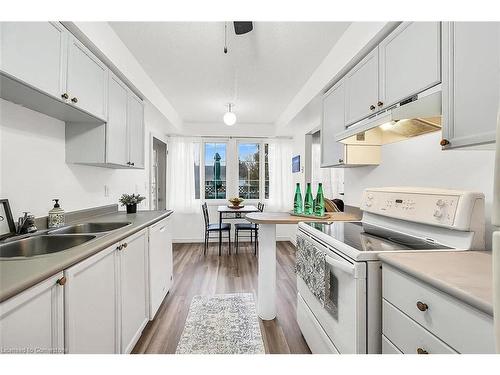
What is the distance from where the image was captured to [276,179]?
17.4 feet

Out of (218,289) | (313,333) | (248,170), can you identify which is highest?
(248,170)

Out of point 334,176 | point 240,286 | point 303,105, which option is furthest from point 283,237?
point 303,105

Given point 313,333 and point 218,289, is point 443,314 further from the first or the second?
point 218,289

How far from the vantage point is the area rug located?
1813mm

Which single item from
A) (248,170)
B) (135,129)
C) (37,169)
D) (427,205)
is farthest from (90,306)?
(248,170)

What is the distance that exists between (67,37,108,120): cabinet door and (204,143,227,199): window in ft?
10.9

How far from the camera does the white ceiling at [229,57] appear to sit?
2.06m

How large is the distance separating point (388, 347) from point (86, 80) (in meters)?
2.37

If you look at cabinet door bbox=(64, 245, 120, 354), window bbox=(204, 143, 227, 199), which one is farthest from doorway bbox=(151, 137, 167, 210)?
cabinet door bbox=(64, 245, 120, 354)

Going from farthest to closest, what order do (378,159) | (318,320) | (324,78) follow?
(324,78)
(378,159)
(318,320)

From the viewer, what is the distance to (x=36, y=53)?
1240 millimetres

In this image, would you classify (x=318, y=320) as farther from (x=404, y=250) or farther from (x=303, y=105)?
(x=303, y=105)

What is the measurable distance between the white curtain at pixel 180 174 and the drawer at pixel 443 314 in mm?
4539

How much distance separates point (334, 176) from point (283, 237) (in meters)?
2.02
